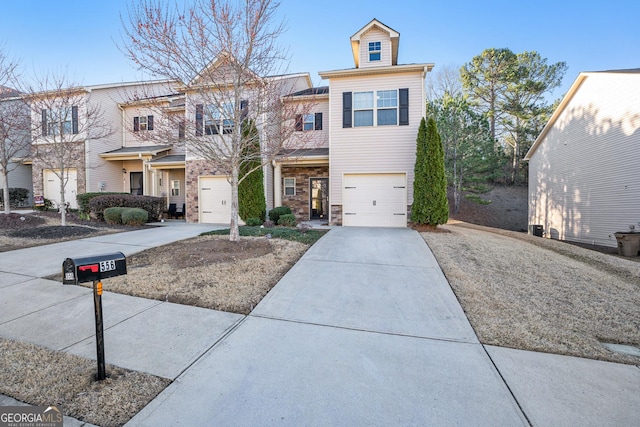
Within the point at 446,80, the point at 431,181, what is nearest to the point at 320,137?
the point at 431,181

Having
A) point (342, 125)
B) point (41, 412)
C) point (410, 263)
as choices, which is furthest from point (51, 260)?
point (342, 125)

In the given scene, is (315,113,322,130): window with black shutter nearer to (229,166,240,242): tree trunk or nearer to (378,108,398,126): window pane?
(378,108,398,126): window pane

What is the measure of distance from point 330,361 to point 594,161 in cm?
1460

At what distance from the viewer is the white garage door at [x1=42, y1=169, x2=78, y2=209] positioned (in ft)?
49.8

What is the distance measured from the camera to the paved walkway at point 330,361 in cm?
210

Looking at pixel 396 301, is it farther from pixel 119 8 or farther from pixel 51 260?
pixel 119 8

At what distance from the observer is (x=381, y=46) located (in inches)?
434

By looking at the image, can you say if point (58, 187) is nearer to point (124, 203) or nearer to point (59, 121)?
point (59, 121)

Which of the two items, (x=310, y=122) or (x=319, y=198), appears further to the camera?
(x=319, y=198)

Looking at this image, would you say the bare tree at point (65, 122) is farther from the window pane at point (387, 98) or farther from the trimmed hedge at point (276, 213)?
the window pane at point (387, 98)

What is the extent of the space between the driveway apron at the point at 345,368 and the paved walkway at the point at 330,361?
1cm

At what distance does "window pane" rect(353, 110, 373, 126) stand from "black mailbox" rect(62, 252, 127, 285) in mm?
9957

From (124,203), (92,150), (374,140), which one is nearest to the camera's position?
(374,140)

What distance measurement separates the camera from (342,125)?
1116cm
